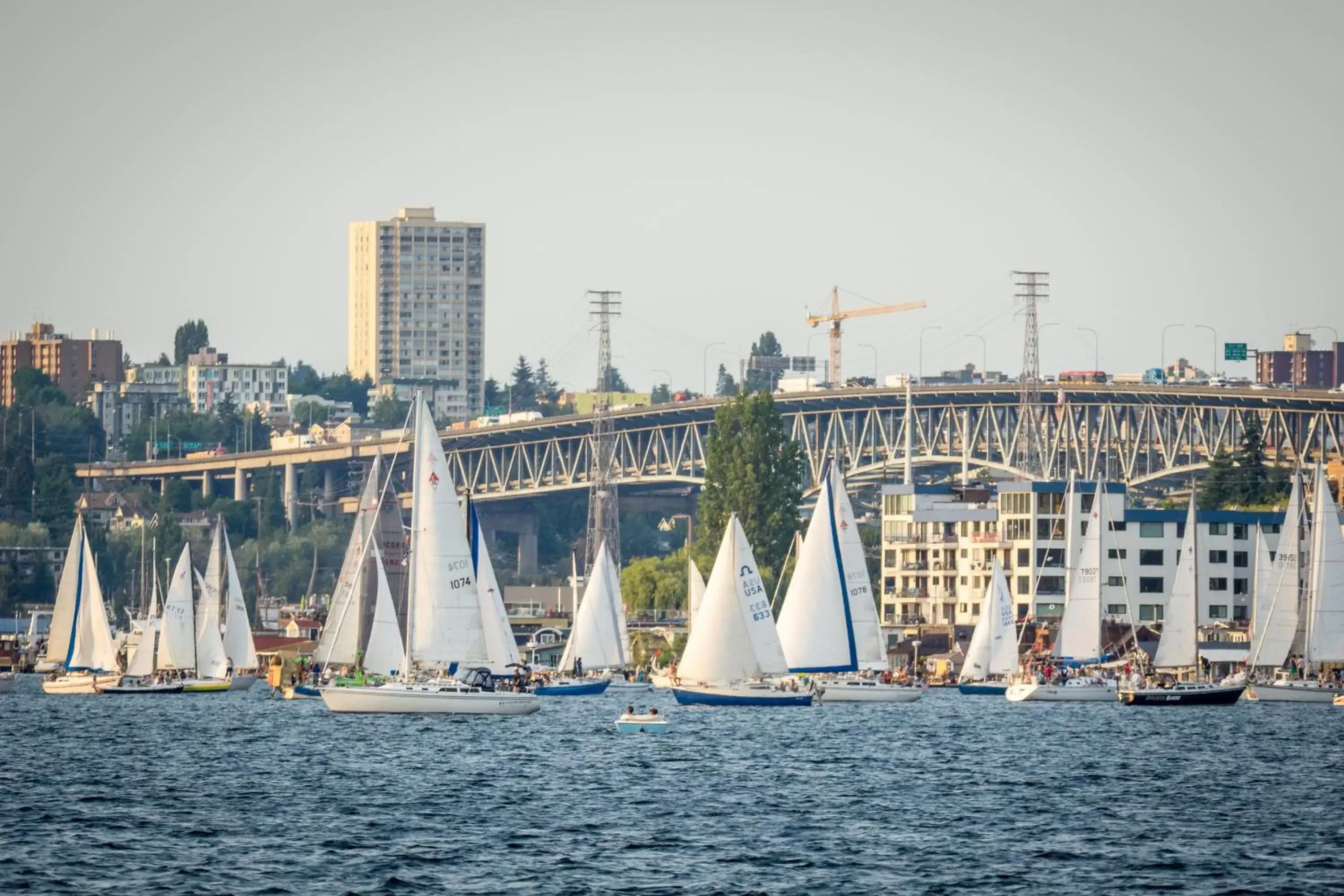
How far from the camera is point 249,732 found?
88.8 metres

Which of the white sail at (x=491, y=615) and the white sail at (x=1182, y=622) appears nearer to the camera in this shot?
the white sail at (x=491, y=615)

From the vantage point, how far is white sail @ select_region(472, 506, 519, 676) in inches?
3910

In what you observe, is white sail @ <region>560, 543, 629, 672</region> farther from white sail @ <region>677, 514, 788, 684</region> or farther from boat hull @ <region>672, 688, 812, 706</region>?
white sail @ <region>677, 514, 788, 684</region>

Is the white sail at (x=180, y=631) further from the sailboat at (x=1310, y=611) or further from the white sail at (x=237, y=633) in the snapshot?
the sailboat at (x=1310, y=611)

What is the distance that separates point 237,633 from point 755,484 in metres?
49.2

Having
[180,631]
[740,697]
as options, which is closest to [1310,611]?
[740,697]

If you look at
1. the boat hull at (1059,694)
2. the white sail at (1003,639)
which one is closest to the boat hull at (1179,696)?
the boat hull at (1059,694)

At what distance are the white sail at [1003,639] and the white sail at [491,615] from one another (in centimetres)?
2994

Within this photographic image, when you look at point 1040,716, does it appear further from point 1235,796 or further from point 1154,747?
point 1235,796

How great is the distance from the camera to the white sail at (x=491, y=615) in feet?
326

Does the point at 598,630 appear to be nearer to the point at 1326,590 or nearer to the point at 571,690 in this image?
the point at 571,690

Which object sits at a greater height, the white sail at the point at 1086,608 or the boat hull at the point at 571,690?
the white sail at the point at 1086,608

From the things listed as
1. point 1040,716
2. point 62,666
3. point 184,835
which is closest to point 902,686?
point 1040,716

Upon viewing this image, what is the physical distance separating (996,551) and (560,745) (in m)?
82.1
